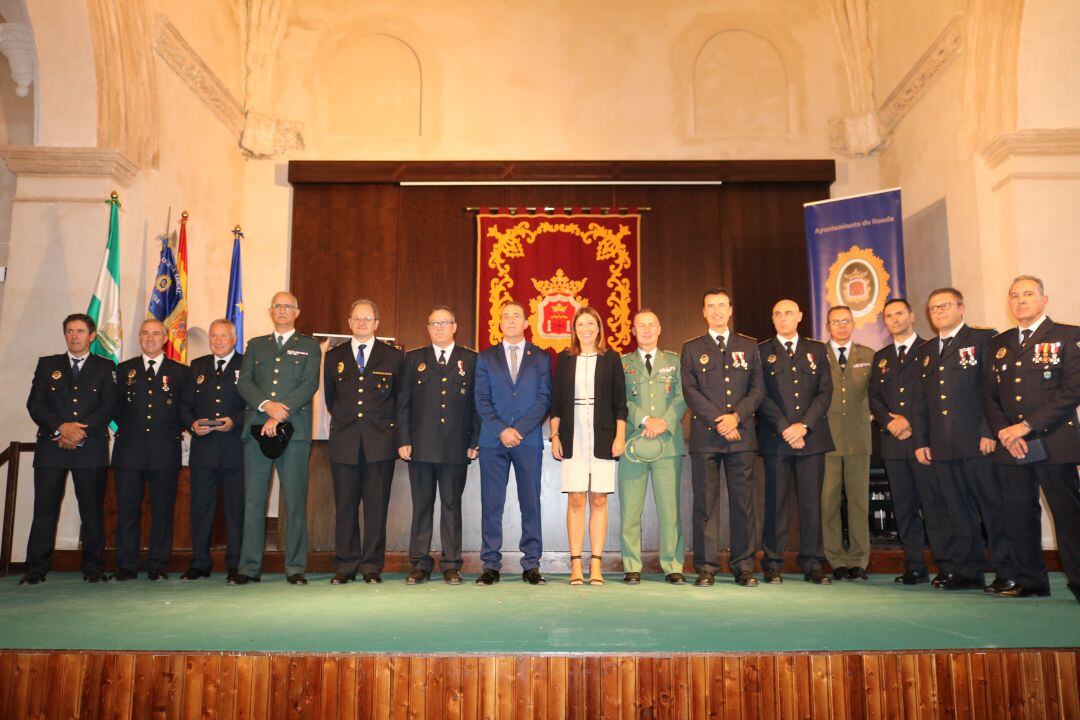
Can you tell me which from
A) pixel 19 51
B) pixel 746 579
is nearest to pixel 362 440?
pixel 746 579

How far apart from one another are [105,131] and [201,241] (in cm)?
160

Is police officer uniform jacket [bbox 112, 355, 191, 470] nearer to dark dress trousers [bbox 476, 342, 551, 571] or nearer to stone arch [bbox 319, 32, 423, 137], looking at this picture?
dark dress trousers [bbox 476, 342, 551, 571]

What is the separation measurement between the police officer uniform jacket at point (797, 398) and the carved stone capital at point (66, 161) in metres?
5.02

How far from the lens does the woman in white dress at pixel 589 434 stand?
4.48 m

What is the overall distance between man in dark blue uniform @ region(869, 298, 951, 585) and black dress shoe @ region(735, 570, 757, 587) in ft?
2.85

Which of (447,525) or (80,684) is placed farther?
(447,525)

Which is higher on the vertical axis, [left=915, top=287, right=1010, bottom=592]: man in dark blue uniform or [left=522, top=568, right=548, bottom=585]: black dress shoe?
[left=915, top=287, right=1010, bottom=592]: man in dark blue uniform

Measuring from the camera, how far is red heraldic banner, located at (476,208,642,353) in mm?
8594

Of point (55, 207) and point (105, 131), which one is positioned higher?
point (105, 131)

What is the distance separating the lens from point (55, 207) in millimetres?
6348

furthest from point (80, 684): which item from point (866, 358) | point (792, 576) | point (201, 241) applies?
point (201, 241)

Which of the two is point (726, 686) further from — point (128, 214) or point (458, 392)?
point (128, 214)

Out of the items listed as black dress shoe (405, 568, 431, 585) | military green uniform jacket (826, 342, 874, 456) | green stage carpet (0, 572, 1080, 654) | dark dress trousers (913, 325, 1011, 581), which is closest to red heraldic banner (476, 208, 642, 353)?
military green uniform jacket (826, 342, 874, 456)

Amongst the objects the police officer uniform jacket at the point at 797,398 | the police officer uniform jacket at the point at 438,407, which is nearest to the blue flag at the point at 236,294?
the police officer uniform jacket at the point at 438,407
